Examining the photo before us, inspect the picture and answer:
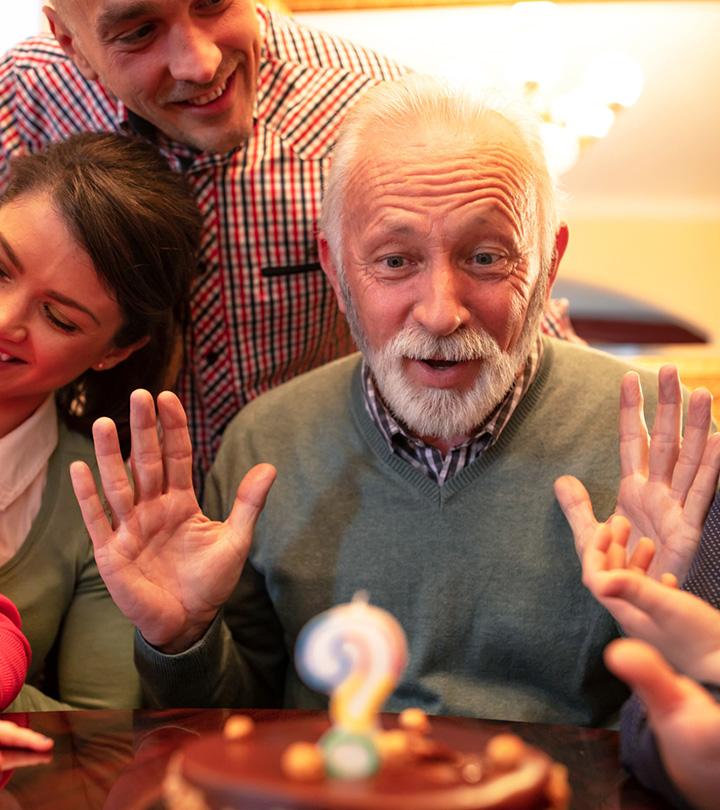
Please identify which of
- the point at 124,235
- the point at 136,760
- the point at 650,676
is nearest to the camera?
the point at 650,676

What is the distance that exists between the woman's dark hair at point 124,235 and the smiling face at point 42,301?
24 mm

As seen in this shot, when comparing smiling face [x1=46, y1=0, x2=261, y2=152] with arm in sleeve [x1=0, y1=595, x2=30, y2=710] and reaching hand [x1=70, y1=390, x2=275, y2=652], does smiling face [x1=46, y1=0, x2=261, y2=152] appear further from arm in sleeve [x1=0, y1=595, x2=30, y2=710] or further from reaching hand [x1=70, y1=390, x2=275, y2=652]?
arm in sleeve [x1=0, y1=595, x2=30, y2=710]

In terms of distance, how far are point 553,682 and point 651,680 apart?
2.41 feet

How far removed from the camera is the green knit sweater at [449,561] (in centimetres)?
153

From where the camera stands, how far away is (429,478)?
1.61m

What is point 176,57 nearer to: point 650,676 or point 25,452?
point 25,452

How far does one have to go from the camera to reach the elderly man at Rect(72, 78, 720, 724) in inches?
57.5

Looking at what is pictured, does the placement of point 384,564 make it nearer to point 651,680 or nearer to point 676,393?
point 676,393

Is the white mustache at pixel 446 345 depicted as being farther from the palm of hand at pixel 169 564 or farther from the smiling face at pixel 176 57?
the smiling face at pixel 176 57

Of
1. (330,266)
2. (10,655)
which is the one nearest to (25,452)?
(10,655)

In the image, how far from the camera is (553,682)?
154 centimetres

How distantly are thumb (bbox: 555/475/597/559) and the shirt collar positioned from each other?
834mm

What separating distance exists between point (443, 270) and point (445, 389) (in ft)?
0.56

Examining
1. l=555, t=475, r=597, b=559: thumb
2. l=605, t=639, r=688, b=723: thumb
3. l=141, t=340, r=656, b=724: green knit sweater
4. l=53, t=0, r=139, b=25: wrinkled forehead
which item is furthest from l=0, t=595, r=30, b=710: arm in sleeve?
l=53, t=0, r=139, b=25: wrinkled forehead
